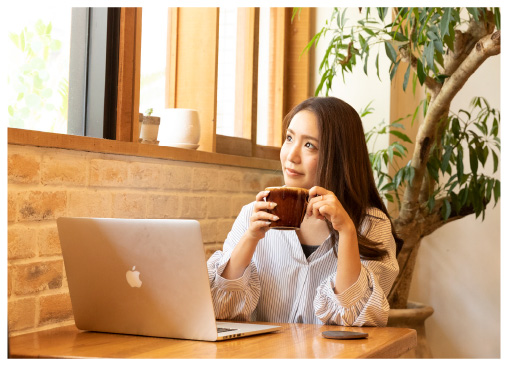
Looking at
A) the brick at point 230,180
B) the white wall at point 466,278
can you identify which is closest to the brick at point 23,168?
the brick at point 230,180

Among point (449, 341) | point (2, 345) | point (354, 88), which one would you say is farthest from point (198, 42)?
point (449, 341)

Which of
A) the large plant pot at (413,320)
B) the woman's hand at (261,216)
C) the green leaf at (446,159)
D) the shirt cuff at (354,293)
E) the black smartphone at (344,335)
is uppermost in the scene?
the green leaf at (446,159)

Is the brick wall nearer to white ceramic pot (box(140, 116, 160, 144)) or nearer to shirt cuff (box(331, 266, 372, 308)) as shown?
white ceramic pot (box(140, 116, 160, 144))

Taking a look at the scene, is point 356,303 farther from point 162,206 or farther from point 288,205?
point 162,206

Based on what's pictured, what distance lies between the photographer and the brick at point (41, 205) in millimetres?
1688

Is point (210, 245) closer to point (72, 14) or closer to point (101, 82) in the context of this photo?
point (101, 82)

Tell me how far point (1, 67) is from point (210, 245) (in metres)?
1.19

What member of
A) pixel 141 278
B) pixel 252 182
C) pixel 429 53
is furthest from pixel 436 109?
pixel 141 278

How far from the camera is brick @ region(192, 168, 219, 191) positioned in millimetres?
2438

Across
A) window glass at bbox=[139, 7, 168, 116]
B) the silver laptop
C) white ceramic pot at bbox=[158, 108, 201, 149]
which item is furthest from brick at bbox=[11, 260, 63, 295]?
window glass at bbox=[139, 7, 168, 116]

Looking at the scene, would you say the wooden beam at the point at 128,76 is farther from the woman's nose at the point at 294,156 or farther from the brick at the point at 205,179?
the woman's nose at the point at 294,156

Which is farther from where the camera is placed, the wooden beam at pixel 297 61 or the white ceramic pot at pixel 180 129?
the wooden beam at pixel 297 61

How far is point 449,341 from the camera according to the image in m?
3.77

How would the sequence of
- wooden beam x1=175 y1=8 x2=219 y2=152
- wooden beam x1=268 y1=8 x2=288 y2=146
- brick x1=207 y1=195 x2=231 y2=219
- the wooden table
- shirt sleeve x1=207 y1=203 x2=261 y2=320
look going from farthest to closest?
1. wooden beam x1=268 y1=8 x2=288 y2=146
2. wooden beam x1=175 y1=8 x2=219 y2=152
3. brick x1=207 y1=195 x2=231 y2=219
4. shirt sleeve x1=207 y1=203 x2=261 y2=320
5. the wooden table
